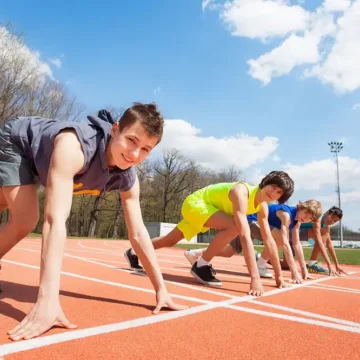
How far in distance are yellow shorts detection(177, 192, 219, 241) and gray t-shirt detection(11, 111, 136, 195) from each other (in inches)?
83.4

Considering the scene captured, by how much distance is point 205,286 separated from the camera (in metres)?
4.36

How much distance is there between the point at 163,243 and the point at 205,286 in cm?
102

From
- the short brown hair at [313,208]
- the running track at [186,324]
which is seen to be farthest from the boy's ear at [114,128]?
the short brown hair at [313,208]

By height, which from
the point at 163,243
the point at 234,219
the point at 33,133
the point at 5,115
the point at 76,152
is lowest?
the point at 163,243

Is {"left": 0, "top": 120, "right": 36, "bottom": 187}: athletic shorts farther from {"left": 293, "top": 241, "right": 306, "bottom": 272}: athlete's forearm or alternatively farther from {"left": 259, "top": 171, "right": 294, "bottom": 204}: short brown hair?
{"left": 293, "top": 241, "right": 306, "bottom": 272}: athlete's forearm

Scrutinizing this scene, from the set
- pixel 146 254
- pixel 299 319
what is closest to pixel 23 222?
pixel 146 254

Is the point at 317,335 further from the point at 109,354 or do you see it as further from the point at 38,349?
the point at 38,349

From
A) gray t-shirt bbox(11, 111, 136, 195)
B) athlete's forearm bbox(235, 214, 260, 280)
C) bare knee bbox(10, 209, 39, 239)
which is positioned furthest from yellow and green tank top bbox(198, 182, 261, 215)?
bare knee bbox(10, 209, 39, 239)

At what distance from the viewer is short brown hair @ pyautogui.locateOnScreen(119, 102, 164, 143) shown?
2463 millimetres

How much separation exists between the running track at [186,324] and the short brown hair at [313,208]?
6.70 feet

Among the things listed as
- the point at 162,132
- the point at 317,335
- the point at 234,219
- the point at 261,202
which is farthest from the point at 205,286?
the point at 162,132

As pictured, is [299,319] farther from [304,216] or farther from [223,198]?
[304,216]

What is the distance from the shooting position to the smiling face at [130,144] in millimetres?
2451

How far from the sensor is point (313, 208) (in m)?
5.97
